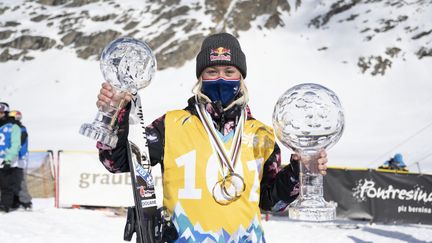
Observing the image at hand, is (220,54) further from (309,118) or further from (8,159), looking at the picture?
(8,159)

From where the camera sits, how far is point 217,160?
8.44ft

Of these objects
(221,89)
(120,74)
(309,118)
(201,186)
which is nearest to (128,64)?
(120,74)

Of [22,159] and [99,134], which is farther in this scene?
[22,159]

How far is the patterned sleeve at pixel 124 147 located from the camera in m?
2.32

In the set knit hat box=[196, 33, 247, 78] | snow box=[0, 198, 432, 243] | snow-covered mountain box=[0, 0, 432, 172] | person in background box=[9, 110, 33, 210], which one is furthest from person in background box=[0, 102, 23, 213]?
snow-covered mountain box=[0, 0, 432, 172]

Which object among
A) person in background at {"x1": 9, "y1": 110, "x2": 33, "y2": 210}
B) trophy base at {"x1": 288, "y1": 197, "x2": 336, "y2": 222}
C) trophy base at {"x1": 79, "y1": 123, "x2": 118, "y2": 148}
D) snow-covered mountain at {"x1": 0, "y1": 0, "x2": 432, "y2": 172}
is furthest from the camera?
snow-covered mountain at {"x1": 0, "y1": 0, "x2": 432, "y2": 172}

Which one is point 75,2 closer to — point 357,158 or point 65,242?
point 357,158

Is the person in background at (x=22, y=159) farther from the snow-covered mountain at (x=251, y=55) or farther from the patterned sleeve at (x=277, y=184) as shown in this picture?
the snow-covered mountain at (x=251, y=55)

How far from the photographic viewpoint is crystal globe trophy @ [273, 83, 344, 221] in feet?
7.56

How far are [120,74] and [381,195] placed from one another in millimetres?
9628

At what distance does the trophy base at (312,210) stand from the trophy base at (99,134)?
2.80 feet

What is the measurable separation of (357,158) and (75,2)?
37.2 meters

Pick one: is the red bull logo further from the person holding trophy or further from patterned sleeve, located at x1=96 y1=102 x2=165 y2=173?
patterned sleeve, located at x1=96 y1=102 x2=165 y2=173

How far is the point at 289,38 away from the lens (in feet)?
137
